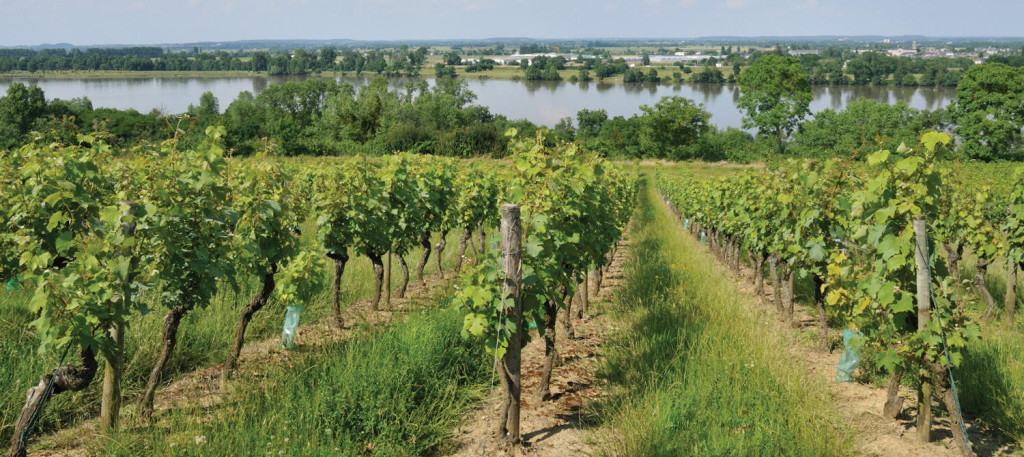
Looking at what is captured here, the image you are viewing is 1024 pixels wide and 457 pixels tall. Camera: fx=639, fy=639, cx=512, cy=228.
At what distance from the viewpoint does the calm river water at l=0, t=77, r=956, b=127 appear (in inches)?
3804

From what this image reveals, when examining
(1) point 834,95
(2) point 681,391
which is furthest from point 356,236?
(1) point 834,95

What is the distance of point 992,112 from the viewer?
44875 millimetres

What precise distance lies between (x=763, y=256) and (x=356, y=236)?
5.58m

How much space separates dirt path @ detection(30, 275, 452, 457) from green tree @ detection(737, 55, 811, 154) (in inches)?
2144

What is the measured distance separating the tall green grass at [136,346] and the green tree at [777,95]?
54493 millimetres

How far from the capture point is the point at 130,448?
4020 millimetres

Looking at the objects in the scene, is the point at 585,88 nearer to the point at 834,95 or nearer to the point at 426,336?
the point at 834,95

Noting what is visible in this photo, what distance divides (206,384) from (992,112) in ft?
179

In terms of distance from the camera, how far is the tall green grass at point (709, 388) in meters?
4.18

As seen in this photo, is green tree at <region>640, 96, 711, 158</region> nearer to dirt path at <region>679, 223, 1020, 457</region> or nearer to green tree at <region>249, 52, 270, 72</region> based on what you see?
dirt path at <region>679, 223, 1020, 457</region>

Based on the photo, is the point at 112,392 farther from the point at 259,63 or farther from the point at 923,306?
the point at 259,63

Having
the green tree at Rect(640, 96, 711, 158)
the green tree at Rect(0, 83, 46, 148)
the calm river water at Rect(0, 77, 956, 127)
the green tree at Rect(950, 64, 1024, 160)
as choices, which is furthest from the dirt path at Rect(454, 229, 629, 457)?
the calm river water at Rect(0, 77, 956, 127)

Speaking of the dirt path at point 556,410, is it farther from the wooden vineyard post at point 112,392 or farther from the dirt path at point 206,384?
the wooden vineyard post at point 112,392

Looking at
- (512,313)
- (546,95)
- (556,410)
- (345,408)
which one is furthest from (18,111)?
(546,95)
